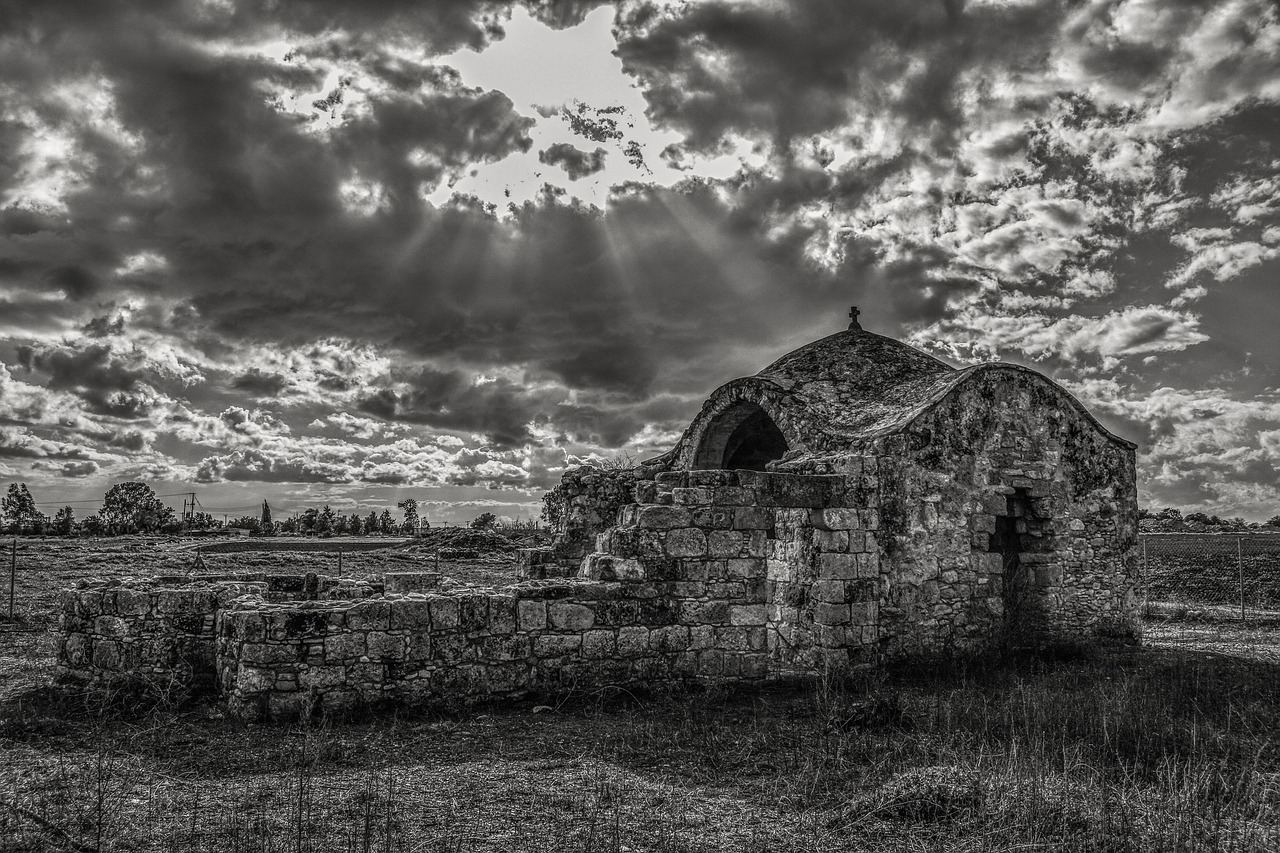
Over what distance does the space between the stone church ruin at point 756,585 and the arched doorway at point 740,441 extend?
517 millimetres

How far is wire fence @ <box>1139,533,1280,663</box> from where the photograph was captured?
1270cm

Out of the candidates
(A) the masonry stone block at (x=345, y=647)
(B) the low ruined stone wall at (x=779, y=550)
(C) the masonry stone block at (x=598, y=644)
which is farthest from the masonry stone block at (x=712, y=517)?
(A) the masonry stone block at (x=345, y=647)

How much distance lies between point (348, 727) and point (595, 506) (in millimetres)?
5967

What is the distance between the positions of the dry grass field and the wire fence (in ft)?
14.9

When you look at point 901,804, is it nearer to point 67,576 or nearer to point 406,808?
point 406,808

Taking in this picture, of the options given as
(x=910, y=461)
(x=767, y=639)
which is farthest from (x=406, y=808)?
(x=910, y=461)

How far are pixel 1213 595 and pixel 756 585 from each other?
16405 millimetres

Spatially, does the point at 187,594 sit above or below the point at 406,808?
above

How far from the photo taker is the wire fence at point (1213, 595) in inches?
500

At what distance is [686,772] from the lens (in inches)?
224

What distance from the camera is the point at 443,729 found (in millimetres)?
6750

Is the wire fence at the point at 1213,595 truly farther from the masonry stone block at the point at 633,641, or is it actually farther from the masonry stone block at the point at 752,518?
the masonry stone block at the point at 633,641

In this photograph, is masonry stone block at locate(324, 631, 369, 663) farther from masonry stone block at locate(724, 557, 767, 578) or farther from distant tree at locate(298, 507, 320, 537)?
distant tree at locate(298, 507, 320, 537)

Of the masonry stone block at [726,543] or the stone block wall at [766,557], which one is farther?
the masonry stone block at [726,543]
